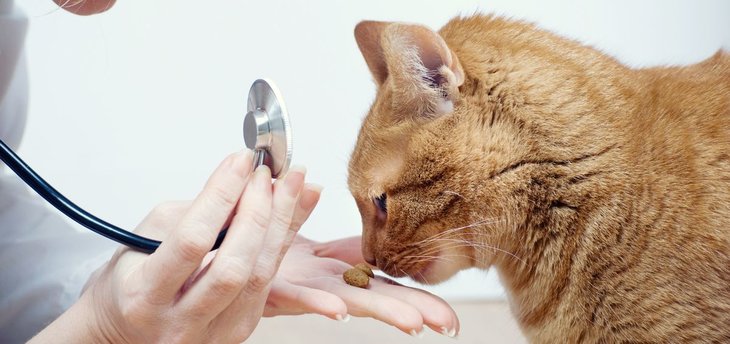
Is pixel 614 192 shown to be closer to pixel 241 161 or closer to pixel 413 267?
pixel 413 267

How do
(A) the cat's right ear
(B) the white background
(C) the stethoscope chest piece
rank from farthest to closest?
(B) the white background < (A) the cat's right ear < (C) the stethoscope chest piece

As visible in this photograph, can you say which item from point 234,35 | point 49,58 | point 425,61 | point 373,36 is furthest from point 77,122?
point 425,61

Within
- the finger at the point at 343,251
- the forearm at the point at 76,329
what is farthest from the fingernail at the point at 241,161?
the finger at the point at 343,251

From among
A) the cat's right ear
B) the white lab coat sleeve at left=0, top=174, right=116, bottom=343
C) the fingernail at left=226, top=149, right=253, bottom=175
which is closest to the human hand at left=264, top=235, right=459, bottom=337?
the fingernail at left=226, top=149, right=253, bottom=175

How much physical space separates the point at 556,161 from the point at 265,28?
1153 mm

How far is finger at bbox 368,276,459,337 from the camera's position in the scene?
1.04 meters

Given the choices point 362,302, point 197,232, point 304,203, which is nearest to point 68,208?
point 197,232

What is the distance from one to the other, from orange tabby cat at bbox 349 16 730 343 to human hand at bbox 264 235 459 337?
0.11 metres

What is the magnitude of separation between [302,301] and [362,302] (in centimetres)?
8

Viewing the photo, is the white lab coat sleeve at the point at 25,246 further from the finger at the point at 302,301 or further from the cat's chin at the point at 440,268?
the cat's chin at the point at 440,268

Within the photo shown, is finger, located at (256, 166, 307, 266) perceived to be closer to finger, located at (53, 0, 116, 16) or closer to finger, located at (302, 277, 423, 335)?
finger, located at (302, 277, 423, 335)

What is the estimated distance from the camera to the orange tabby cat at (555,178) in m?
1.06

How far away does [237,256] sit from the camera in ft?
3.01

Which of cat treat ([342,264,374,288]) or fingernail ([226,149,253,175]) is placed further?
cat treat ([342,264,374,288])
